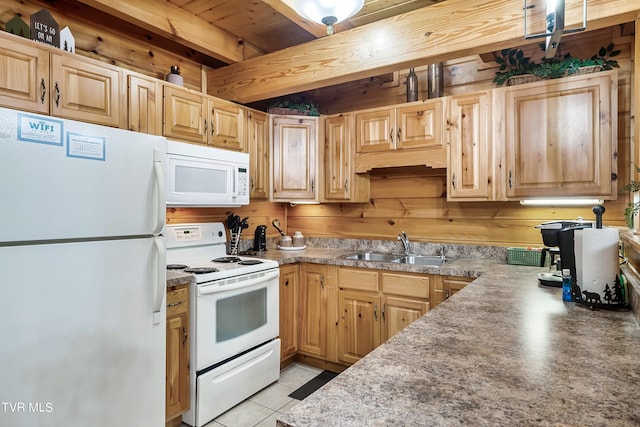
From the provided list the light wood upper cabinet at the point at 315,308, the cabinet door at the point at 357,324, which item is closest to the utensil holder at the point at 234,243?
the light wood upper cabinet at the point at 315,308

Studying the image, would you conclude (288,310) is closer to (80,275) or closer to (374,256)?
(374,256)

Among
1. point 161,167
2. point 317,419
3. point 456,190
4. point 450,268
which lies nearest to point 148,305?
point 161,167

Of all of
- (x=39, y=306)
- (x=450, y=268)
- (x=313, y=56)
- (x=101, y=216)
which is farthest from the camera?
(x=313, y=56)

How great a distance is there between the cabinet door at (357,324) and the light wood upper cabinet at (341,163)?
34.2 inches

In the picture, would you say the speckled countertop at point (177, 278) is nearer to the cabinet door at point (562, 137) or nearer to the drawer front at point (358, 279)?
the drawer front at point (358, 279)

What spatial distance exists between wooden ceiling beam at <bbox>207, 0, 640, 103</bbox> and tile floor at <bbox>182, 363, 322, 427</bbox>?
2.21 metres

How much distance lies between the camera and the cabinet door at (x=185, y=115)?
97.3 inches

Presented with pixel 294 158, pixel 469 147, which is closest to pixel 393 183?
pixel 469 147

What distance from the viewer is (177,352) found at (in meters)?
2.06

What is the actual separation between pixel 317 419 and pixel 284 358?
236 cm

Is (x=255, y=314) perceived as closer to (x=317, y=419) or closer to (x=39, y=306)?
(x=39, y=306)

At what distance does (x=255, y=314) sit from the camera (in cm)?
250

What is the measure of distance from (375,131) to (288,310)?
1.62m

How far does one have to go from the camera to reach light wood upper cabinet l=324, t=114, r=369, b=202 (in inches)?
123
